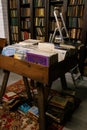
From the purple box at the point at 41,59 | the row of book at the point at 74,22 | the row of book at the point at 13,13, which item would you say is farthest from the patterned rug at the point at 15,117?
the row of book at the point at 13,13

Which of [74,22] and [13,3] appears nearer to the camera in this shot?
[74,22]

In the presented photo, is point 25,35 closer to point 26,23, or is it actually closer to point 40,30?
point 26,23

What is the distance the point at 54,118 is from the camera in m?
1.65

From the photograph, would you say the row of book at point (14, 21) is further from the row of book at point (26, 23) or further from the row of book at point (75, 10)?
the row of book at point (75, 10)

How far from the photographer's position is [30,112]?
1.78m

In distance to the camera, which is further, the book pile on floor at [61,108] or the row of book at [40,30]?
the row of book at [40,30]

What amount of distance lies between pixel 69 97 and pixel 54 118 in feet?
1.30

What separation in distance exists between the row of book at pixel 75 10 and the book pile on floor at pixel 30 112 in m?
1.63

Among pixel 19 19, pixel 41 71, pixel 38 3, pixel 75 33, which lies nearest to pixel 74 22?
pixel 75 33

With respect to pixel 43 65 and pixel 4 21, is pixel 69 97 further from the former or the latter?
pixel 4 21

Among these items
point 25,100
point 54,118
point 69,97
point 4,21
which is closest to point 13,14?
point 4,21

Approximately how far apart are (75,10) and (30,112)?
214 centimetres

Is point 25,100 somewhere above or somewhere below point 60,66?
below

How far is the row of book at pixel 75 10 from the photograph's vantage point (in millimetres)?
2797
